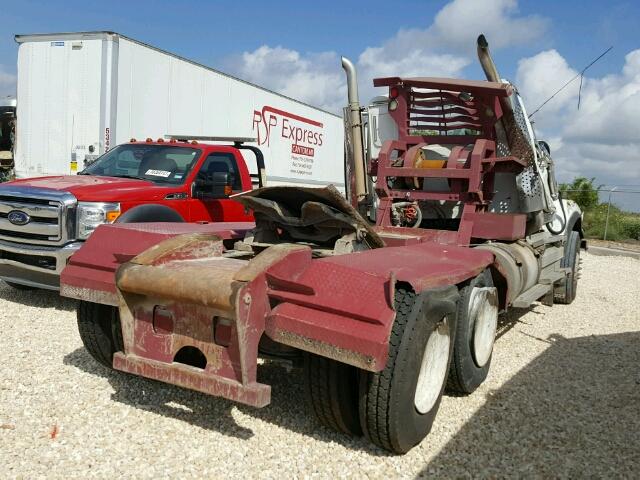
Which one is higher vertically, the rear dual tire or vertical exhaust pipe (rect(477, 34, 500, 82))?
vertical exhaust pipe (rect(477, 34, 500, 82))

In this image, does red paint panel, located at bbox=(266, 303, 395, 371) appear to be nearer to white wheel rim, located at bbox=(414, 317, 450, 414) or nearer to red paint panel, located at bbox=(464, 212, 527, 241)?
white wheel rim, located at bbox=(414, 317, 450, 414)

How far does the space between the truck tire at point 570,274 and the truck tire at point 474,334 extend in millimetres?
4206

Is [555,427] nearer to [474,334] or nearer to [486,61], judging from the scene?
[474,334]

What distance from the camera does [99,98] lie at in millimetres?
9508

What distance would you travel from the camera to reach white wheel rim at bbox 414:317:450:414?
11.6ft

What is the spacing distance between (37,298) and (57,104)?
13.4ft

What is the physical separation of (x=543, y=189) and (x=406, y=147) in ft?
5.30

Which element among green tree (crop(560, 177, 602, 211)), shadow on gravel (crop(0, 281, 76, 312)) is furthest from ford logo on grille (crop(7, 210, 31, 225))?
green tree (crop(560, 177, 602, 211))

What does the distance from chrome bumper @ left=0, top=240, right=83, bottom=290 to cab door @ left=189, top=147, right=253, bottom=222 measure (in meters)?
1.56

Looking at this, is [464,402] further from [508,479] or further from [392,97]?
[392,97]

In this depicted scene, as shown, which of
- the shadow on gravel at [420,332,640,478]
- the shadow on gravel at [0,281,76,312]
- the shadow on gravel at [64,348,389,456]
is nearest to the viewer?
the shadow on gravel at [420,332,640,478]

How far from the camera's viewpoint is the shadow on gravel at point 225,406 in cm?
377

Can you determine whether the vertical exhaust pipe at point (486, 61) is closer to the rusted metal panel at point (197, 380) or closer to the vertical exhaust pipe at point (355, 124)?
the vertical exhaust pipe at point (355, 124)

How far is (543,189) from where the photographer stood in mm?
6898
